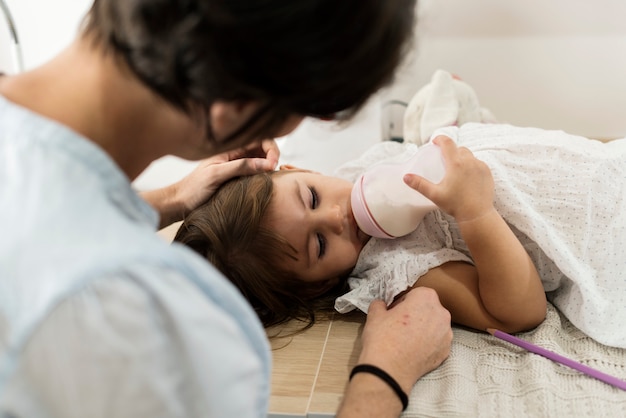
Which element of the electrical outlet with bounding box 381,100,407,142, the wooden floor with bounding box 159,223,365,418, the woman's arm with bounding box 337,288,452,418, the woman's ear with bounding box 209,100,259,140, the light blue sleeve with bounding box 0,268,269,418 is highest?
the woman's ear with bounding box 209,100,259,140

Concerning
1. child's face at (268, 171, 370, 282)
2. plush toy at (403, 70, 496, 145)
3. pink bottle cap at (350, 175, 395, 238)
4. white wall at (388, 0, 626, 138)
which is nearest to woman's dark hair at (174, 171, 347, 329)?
child's face at (268, 171, 370, 282)

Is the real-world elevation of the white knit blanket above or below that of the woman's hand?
below

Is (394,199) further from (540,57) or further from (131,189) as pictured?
(540,57)

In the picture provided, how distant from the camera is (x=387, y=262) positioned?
37.8 inches

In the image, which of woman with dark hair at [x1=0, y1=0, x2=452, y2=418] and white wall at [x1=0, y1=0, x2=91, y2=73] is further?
white wall at [x1=0, y1=0, x2=91, y2=73]

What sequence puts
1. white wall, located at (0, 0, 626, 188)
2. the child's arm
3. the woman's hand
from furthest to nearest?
white wall, located at (0, 0, 626, 188) < the woman's hand < the child's arm

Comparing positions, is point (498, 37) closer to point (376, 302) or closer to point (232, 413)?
point (376, 302)

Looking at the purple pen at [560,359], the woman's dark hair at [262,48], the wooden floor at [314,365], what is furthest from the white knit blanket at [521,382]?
the woman's dark hair at [262,48]

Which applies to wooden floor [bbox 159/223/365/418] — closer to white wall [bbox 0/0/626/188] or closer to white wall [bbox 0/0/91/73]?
white wall [bbox 0/0/626/188]

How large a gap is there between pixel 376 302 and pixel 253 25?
1.84ft

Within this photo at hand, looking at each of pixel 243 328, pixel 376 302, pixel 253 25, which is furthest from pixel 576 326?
pixel 253 25

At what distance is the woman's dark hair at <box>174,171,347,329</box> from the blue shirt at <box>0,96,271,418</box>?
1.41 feet

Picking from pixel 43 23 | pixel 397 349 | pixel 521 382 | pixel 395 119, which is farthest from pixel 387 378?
pixel 43 23

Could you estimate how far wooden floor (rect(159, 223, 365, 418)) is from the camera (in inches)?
29.6
